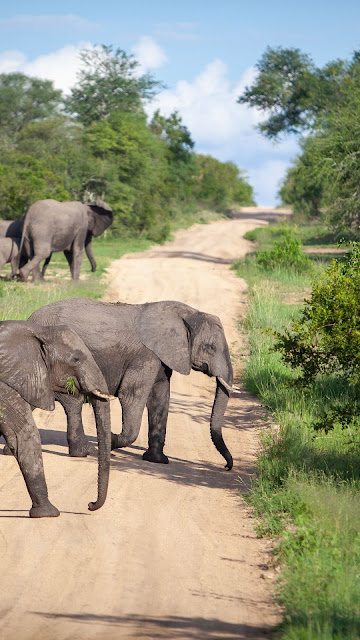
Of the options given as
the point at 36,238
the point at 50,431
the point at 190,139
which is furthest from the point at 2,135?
the point at 50,431

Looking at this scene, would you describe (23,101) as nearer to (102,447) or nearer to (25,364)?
(25,364)

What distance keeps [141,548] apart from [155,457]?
103 inches

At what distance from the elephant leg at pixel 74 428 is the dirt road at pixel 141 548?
154 mm

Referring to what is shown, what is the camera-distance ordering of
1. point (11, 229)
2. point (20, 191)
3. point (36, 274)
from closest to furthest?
1. point (36, 274)
2. point (11, 229)
3. point (20, 191)

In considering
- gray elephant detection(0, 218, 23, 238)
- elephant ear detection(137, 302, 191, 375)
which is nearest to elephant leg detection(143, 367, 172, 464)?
elephant ear detection(137, 302, 191, 375)

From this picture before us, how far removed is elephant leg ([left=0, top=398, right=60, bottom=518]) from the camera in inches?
286

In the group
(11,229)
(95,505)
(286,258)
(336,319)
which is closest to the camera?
(95,505)

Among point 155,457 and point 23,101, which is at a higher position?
point 23,101

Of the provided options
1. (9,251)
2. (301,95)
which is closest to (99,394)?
(9,251)

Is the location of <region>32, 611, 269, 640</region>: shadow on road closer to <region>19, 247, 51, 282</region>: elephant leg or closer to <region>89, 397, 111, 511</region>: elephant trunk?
<region>89, 397, 111, 511</region>: elephant trunk

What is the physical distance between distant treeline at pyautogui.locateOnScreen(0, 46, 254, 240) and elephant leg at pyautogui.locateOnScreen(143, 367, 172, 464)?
21.4 m

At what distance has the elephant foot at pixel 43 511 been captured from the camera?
23.9ft

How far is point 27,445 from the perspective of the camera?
24.0 feet

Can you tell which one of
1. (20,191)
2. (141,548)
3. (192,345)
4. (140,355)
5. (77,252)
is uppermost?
(20,191)
